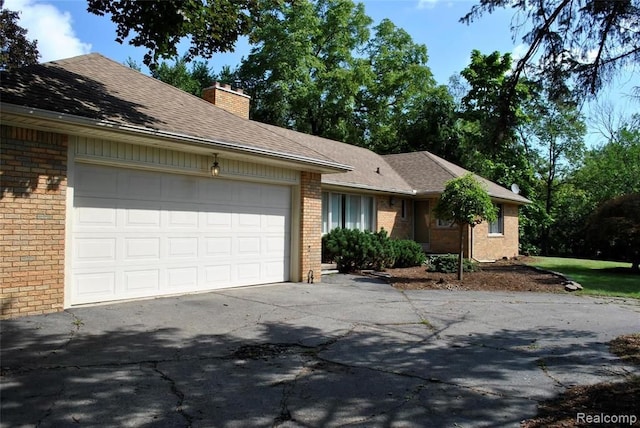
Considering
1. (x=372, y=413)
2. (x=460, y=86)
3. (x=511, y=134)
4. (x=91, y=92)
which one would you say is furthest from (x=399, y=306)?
(x=460, y=86)

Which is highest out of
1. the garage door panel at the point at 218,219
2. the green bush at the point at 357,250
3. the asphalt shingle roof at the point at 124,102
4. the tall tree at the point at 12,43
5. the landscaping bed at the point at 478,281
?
the tall tree at the point at 12,43

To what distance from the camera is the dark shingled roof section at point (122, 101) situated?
7.47 meters

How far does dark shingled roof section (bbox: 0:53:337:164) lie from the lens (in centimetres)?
747

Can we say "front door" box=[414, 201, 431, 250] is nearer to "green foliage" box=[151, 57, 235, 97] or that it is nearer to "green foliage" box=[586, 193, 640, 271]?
"green foliage" box=[586, 193, 640, 271]

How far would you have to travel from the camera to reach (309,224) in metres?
12.0

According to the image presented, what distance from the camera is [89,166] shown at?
810cm

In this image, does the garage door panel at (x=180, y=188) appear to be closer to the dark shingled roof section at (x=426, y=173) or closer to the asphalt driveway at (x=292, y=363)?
the asphalt driveway at (x=292, y=363)

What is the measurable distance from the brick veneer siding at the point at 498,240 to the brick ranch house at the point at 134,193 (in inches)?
405

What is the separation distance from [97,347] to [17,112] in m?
3.43

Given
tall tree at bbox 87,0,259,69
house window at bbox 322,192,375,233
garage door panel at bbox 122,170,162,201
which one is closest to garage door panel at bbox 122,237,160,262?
garage door panel at bbox 122,170,162,201

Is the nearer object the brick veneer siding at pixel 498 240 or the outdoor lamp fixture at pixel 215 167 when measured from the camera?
the outdoor lamp fixture at pixel 215 167

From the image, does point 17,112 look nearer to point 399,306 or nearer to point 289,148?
point 289,148

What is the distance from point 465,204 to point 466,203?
4cm

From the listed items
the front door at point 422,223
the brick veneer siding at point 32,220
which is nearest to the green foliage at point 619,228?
the front door at point 422,223
